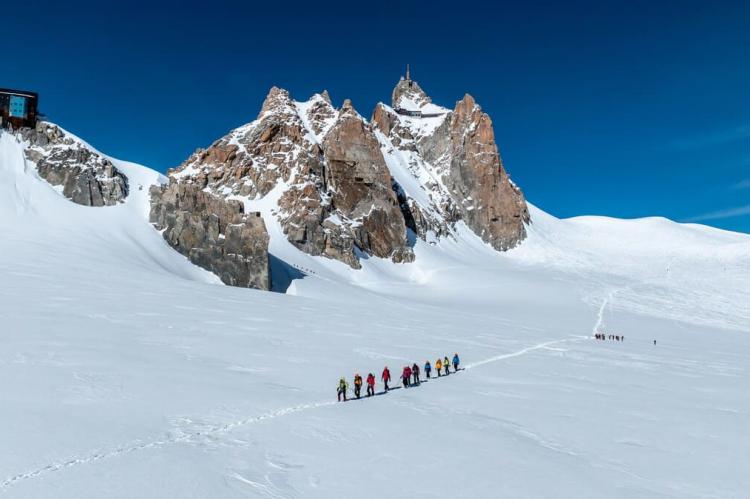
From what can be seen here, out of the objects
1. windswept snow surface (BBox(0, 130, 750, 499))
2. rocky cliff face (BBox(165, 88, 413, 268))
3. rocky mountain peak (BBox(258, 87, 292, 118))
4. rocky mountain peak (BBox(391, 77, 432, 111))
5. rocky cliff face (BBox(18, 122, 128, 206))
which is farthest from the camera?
rocky mountain peak (BBox(391, 77, 432, 111))

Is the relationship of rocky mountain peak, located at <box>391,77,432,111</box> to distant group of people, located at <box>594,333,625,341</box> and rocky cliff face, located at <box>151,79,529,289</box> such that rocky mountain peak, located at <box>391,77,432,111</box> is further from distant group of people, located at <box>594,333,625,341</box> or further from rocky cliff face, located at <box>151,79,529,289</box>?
distant group of people, located at <box>594,333,625,341</box>

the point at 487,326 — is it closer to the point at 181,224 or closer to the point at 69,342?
the point at 69,342

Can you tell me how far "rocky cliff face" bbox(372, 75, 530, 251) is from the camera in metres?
123

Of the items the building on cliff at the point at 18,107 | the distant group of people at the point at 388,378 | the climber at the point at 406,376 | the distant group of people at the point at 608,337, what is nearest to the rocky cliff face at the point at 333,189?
the building on cliff at the point at 18,107

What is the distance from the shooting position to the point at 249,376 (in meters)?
17.7

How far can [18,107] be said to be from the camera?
160 ft

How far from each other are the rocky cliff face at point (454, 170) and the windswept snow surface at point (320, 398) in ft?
246

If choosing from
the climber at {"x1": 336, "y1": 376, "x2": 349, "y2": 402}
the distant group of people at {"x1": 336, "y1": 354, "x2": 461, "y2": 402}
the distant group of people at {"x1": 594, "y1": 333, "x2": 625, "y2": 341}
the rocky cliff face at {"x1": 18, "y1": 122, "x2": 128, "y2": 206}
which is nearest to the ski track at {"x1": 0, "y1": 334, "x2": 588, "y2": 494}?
the climber at {"x1": 336, "y1": 376, "x2": 349, "y2": 402}

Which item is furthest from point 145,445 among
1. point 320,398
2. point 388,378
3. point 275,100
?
point 275,100

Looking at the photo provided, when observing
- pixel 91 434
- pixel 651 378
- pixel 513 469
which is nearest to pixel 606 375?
pixel 651 378

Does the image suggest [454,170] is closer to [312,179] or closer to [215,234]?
[312,179]

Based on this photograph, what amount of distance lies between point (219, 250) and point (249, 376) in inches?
1712

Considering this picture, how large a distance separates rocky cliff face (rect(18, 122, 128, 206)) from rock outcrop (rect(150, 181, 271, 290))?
653 centimetres

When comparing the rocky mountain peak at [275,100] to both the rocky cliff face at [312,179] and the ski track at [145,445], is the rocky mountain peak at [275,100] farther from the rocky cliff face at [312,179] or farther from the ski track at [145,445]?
the ski track at [145,445]
